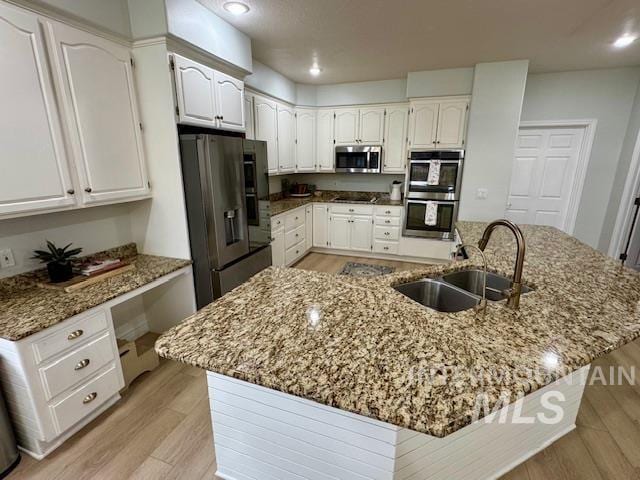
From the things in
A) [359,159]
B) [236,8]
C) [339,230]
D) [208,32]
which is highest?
[236,8]

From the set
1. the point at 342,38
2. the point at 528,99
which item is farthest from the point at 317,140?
the point at 528,99

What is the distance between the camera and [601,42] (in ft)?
9.26

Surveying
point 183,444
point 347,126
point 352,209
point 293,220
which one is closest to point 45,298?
point 183,444

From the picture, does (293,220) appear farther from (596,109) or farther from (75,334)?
(596,109)

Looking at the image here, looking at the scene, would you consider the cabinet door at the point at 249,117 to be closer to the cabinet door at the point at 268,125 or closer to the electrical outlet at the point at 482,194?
the cabinet door at the point at 268,125

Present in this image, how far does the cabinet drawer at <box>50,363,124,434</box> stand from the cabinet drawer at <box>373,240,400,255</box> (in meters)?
3.49

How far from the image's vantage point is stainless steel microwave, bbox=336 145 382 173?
450 centimetres

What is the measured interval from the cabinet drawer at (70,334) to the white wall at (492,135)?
12.8ft

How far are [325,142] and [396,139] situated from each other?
108 cm

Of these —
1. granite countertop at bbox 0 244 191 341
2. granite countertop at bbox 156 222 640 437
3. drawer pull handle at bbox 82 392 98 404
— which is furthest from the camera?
drawer pull handle at bbox 82 392 98 404

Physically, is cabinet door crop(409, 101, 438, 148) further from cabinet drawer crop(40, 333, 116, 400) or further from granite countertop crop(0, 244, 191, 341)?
cabinet drawer crop(40, 333, 116, 400)

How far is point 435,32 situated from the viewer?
8.70 feet

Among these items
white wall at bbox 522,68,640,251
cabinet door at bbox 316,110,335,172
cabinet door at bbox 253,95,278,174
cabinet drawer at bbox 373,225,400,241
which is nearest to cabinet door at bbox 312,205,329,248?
cabinet door at bbox 316,110,335,172

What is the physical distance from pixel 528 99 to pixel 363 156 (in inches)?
88.4
